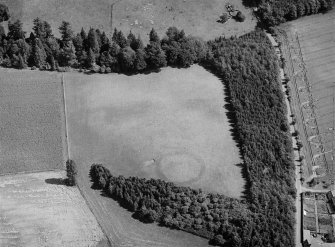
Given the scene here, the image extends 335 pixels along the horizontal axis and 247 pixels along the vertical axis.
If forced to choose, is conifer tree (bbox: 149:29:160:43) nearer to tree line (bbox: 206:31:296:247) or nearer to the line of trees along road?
tree line (bbox: 206:31:296:247)

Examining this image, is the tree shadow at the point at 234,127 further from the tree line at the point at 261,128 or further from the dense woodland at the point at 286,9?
the dense woodland at the point at 286,9

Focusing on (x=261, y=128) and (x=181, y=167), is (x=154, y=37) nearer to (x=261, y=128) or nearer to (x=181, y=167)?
(x=261, y=128)

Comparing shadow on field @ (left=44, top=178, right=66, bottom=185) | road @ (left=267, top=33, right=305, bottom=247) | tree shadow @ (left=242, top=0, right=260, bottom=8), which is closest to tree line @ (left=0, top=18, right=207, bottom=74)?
tree shadow @ (left=242, top=0, right=260, bottom=8)

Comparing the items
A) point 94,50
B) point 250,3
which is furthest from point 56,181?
point 250,3

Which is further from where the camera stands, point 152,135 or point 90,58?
point 90,58

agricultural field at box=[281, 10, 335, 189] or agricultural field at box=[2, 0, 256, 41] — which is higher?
agricultural field at box=[2, 0, 256, 41]

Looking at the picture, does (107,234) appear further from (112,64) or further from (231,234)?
(112,64)
